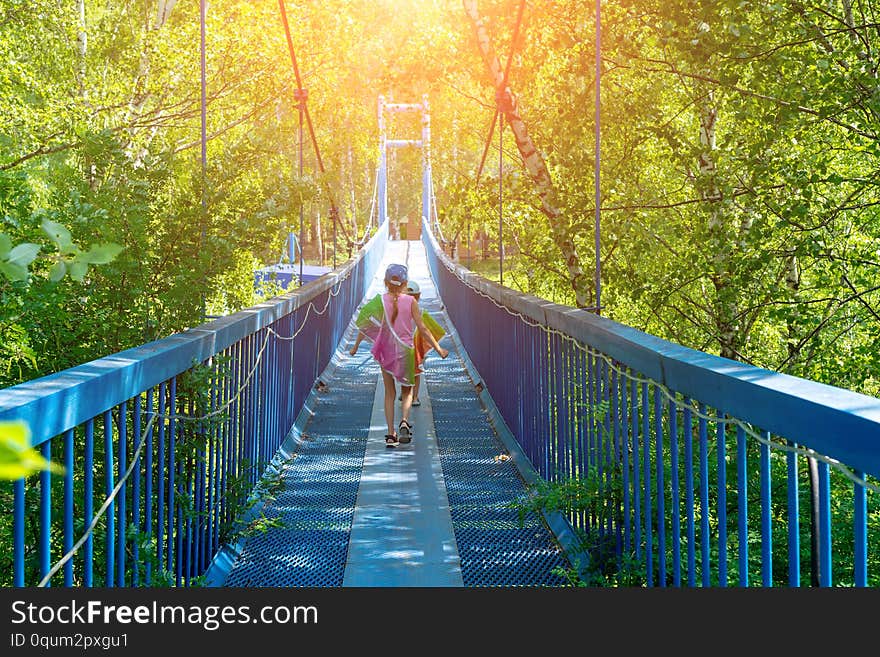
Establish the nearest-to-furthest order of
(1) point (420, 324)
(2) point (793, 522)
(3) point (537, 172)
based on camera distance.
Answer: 1. (2) point (793, 522)
2. (1) point (420, 324)
3. (3) point (537, 172)

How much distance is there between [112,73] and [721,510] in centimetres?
1454

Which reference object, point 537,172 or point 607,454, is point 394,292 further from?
point 607,454

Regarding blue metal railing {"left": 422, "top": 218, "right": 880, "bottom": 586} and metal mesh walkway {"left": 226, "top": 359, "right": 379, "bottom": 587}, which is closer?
blue metal railing {"left": 422, "top": 218, "right": 880, "bottom": 586}

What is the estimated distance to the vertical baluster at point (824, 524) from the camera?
1767 millimetres

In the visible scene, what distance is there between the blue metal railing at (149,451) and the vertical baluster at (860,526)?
1.30 meters

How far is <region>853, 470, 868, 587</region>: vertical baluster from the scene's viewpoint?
63.6 inches

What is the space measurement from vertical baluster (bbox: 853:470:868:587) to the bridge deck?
207cm

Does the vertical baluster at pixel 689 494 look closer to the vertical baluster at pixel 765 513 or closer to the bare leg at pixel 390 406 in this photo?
the vertical baluster at pixel 765 513

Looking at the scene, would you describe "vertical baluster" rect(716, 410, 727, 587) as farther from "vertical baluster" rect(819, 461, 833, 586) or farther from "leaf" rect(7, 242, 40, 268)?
"leaf" rect(7, 242, 40, 268)

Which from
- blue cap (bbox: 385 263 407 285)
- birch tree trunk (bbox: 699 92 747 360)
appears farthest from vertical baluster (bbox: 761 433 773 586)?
birch tree trunk (bbox: 699 92 747 360)

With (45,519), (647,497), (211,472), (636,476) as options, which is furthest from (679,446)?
(45,519)

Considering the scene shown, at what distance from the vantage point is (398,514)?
4719 millimetres

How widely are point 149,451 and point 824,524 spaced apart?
1766 millimetres

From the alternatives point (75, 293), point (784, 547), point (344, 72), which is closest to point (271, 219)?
point (75, 293)
